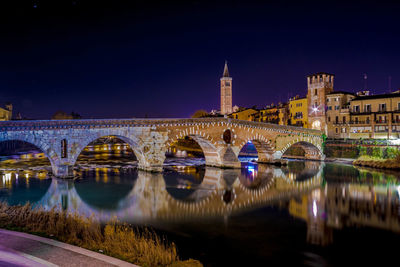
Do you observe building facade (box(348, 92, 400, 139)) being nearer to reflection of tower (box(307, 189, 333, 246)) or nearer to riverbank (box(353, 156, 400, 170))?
riverbank (box(353, 156, 400, 170))

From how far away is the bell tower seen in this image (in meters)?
55.8

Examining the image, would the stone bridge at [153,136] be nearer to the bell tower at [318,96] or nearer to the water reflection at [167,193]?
the water reflection at [167,193]

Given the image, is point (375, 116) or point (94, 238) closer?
point (94, 238)

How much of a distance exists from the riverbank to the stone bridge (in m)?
6.84

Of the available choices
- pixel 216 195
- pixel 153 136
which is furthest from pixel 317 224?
pixel 153 136

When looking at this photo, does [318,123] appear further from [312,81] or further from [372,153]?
[372,153]

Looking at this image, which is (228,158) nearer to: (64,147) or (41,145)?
(64,147)

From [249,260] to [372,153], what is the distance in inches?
1469

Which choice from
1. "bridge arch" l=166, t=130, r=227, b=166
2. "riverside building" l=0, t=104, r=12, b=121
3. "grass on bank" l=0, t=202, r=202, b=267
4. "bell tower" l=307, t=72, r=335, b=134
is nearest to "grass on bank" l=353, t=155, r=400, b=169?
"bell tower" l=307, t=72, r=335, b=134

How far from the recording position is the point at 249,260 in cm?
1149

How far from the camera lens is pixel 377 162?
38031 mm

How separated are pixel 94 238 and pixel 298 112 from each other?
59507 millimetres

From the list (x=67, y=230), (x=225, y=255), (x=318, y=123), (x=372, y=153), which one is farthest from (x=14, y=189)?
(x=318, y=123)

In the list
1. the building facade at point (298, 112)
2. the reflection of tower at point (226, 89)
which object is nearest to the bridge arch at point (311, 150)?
the building facade at point (298, 112)
